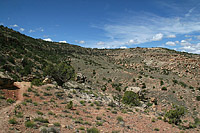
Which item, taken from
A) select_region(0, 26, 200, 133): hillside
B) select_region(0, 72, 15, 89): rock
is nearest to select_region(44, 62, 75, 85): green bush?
select_region(0, 26, 200, 133): hillside

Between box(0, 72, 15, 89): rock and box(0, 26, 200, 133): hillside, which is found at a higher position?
box(0, 72, 15, 89): rock

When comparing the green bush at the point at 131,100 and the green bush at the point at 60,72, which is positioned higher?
the green bush at the point at 60,72

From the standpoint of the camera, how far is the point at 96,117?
11.3 m

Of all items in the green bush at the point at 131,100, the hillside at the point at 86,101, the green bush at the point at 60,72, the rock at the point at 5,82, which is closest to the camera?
the hillside at the point at 86,101

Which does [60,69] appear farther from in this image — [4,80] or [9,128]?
[9,128]

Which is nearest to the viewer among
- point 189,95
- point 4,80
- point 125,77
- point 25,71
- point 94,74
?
point 4,80

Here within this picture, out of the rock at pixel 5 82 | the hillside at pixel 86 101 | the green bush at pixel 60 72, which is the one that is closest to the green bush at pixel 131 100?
the hillside at pixel 86 101

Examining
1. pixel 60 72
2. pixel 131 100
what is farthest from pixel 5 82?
pixel 131 100

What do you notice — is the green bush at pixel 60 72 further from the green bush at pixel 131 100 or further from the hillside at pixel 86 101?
the green bush at pixel 131 100

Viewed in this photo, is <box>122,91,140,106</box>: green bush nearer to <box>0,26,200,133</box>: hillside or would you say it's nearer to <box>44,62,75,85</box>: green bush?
<box>0,26,200,133</box>: hillside

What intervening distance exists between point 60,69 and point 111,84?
13.8 meters

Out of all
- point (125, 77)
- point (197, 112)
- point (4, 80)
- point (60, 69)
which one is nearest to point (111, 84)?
point (125, 77)

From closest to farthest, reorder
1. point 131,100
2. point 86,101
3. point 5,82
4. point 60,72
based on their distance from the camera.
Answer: point 5,82 < point 86,101 < point 131,100 < point 60,72

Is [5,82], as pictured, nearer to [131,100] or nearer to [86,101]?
[86,101]
